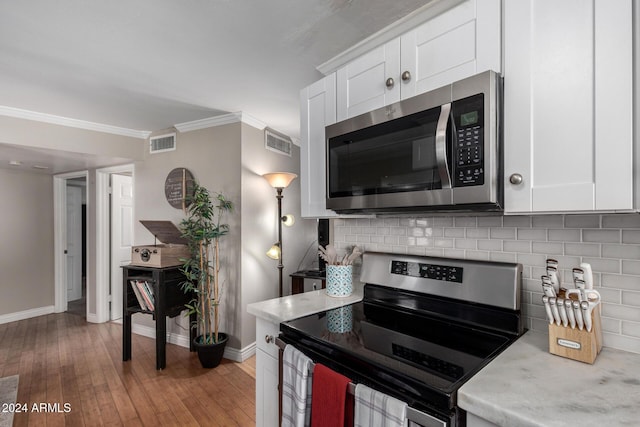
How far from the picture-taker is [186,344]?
3.43 meters

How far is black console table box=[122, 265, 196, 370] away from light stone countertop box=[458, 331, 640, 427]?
280 centimetres

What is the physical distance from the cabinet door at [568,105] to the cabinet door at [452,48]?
54 millimetres

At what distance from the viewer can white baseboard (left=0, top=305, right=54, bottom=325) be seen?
431cm

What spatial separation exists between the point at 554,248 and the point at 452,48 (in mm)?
806

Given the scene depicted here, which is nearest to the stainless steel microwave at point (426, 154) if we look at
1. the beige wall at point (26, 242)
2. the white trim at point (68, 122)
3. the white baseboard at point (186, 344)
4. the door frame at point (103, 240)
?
the white baseboard at point (186, 344)

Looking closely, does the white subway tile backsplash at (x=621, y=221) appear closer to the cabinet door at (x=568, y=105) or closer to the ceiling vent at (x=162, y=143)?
the cabinet door at (x=568, y=105)

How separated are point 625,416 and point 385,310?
35.5 inches

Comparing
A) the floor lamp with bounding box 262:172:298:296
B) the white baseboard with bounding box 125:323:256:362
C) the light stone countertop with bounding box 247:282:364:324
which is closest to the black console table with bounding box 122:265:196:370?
the white baseboard with bounding box 125:323:256:362

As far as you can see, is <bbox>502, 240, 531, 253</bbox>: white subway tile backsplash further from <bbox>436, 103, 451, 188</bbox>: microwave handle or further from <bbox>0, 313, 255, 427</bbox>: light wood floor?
<bbox>0, 313, 255, 427</bbox>: light wood floor

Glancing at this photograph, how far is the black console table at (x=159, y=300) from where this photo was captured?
2.92 metres

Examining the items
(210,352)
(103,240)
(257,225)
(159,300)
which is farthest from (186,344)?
(103,240)

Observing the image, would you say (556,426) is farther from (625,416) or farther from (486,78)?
(486,78)

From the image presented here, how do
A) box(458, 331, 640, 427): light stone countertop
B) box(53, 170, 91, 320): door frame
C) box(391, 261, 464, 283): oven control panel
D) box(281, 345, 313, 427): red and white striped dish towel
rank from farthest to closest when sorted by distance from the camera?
box(53, 170, 91, 320): door frame → box(391, 261, 464, 283): oven control panel → box(281, 345, 313, 427): red and white striped dish towel → box(458, 331, 640, 427): light stone countertop

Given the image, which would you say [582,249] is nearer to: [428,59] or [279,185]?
[428,59]
